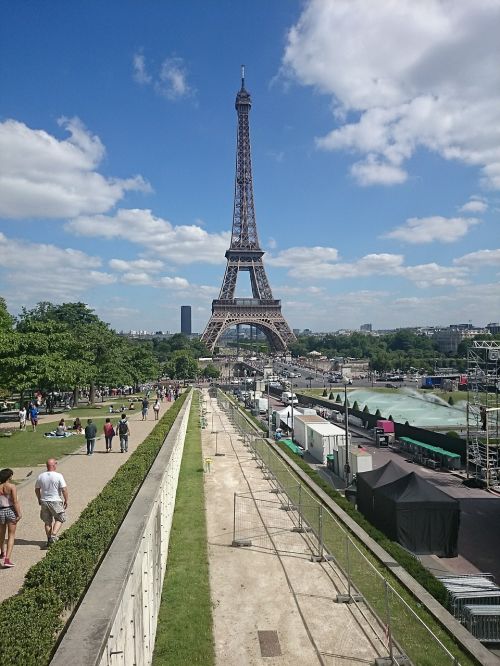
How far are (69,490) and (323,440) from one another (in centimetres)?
1704

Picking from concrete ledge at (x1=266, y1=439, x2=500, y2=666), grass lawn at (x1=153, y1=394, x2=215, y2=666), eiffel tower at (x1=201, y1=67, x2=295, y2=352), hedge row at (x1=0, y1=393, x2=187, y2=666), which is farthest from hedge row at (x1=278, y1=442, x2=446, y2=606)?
eiffel tower at (x1=201, y1=67, x2=295, y2=352)

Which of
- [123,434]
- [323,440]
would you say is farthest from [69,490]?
[323,440]

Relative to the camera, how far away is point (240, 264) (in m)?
125

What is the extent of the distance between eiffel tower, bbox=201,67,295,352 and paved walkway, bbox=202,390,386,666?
10739 centimetres

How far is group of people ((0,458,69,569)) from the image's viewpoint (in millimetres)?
8039

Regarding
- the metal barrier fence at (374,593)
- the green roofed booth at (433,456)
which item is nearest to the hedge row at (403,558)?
the metal barrier fence at (374,593)

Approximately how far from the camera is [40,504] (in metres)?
8.74

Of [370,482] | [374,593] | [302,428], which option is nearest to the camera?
[374,593]

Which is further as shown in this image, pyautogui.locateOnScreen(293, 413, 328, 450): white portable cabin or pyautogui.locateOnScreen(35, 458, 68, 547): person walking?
pyautogui.locateOnScreen(293, 413, 328, 450): white portable cabin

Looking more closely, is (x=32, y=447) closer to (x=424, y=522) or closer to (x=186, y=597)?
(x=186, y=597)

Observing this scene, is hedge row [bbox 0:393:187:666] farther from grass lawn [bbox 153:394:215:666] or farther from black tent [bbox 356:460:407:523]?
black tent [bbox 356:460:407:523]

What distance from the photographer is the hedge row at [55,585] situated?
438cm

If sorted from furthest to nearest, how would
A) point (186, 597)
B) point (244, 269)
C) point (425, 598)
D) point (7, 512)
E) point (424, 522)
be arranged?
point (244, 269)
point (424, 522)
point (425, 598)
point (186, 597)
point (7, 512)

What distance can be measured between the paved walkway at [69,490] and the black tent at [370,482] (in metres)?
8.00
